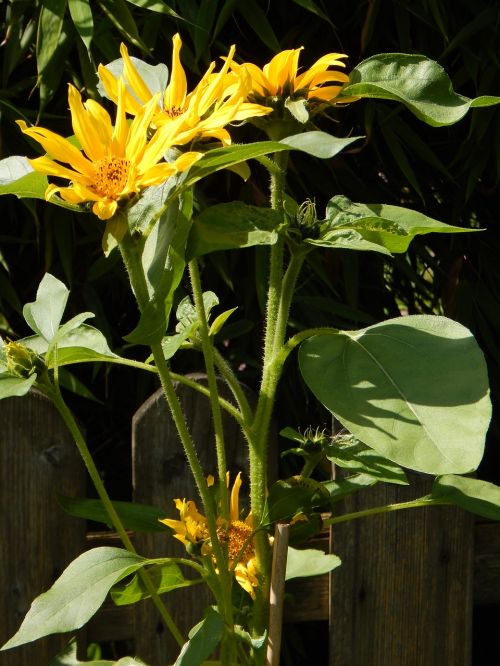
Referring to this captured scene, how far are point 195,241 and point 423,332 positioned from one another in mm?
177

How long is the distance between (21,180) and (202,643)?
0.35 meters

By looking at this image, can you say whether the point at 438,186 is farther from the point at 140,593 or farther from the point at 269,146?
the point at 269,146

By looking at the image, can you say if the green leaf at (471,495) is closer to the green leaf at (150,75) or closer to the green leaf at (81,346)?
the green leaf at (81,346)

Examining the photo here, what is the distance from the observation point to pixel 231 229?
0.66 meters

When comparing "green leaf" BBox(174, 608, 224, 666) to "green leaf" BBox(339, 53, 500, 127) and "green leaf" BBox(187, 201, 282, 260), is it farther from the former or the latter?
"green leaf" BBox(339, 53, 500, 127)

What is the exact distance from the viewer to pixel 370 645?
4.45 ft

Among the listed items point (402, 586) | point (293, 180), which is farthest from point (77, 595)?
point (293, 180)

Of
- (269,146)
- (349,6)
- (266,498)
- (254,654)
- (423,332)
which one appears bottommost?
(254,654)

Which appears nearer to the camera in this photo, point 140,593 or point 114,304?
point 140,593

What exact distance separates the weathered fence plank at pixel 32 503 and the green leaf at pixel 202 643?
1.77 ft

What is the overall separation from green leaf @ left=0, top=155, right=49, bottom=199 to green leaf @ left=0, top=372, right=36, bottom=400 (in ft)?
0.42

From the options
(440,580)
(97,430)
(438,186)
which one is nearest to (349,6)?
(438,186)

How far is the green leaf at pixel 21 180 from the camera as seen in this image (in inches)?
26.3

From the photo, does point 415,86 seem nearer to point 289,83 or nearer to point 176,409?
point 289,83
